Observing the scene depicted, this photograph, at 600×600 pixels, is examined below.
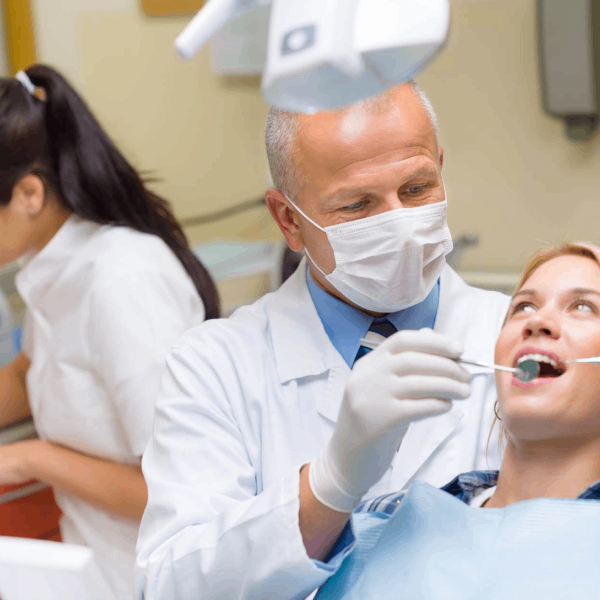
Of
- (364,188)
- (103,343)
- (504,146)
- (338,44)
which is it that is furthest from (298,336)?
(504,146)

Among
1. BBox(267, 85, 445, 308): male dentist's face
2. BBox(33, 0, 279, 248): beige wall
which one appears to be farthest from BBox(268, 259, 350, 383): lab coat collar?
BBox(33, 0, 279, 248): beige wall

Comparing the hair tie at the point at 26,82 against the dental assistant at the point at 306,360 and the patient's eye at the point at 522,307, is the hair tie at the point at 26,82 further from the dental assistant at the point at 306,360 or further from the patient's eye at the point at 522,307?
the patient's eye at the point at 522,307

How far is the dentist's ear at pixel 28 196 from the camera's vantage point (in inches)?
75.3

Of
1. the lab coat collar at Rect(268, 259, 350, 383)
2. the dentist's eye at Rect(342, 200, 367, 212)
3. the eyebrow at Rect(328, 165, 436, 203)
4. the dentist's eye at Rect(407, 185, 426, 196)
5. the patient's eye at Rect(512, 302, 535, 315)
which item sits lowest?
the lab coat collar at Rect(268, 259, 350, 383)

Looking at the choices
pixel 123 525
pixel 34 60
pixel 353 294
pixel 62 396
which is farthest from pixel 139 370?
pixel 34 60

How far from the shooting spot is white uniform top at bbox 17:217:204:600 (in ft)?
5.78

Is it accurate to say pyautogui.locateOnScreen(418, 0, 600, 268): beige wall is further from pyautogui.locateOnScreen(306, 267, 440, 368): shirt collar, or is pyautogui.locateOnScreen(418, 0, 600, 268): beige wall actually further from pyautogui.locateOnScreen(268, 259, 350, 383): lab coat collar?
pyautogui.locateOnScreen(268, 259, 350, 383): lab coat collar

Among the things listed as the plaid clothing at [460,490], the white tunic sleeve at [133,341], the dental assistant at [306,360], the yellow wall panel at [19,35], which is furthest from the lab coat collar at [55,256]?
the yellow wall panel at [19,35]

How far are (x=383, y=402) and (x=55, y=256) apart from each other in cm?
120

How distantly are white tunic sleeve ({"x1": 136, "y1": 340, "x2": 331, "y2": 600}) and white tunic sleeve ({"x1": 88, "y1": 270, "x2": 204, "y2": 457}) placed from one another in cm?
34

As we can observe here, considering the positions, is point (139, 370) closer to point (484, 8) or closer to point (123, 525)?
point (123, 525)

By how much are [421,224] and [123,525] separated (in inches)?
39.6

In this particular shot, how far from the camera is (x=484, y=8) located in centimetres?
276

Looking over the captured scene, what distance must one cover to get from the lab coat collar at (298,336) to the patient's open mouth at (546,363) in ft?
1.06
